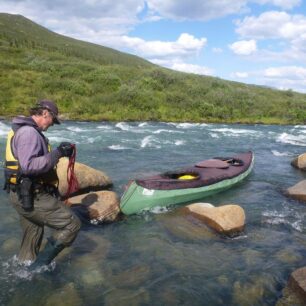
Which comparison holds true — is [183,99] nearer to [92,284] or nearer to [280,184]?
[280,184]

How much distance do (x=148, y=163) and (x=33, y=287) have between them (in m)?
10.2

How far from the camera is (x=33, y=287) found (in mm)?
6227

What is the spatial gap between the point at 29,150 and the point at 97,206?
4.22 meters

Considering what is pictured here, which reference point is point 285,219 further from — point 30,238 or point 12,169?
point 12,169

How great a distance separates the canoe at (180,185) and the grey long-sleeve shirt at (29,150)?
451 centimetres

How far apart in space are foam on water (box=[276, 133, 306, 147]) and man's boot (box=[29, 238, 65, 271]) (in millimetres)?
20037

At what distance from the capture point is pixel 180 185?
1081 centimetres

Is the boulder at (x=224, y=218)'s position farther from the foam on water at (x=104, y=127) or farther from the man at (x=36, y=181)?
the foam on water at (x=104, y=127)

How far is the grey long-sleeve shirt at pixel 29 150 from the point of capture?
5.30 metres

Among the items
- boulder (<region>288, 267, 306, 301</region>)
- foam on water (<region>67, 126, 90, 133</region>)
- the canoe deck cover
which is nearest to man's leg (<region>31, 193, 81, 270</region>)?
boulder (<region>288, 267, 306, 301</region>)

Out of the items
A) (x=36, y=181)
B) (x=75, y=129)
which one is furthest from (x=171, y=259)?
(x=75, y=129)

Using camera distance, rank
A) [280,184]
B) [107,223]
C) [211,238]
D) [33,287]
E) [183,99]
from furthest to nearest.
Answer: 1. [183,99]
2. [280,184]
3. [107,223]
4. [211,238]
5. [33,287]

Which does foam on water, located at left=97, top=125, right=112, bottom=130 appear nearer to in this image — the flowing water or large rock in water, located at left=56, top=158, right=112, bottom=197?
the flowing water

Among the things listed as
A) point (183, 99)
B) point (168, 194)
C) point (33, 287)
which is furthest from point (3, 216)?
point (183, 99)
